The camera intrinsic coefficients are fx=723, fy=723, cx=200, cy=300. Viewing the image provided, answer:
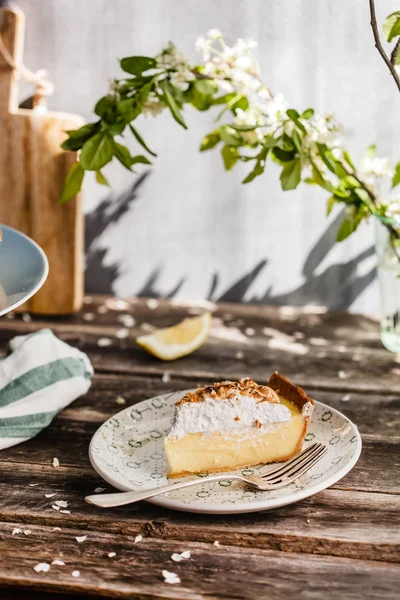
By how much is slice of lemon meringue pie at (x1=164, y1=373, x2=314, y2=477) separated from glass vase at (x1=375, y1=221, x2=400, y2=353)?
19.9 inches

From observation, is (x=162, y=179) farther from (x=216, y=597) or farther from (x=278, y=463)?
(x=216, y=597)

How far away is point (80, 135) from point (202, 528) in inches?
28.4

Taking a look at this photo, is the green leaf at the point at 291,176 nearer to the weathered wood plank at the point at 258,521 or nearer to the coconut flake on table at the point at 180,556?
the weathered wood plank at the point at 258,521

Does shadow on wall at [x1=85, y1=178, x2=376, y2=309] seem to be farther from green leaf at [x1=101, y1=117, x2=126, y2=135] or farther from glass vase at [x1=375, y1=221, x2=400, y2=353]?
green leaf at [x1=101, y1=117, x2=126, y2=135]

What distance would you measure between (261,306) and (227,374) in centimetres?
44

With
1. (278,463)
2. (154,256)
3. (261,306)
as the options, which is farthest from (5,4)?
Answer: (278,463)

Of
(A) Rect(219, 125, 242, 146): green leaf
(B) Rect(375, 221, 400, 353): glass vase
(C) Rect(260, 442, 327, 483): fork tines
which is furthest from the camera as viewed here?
(B) Rect(375, 221, 400, 353): glass vase

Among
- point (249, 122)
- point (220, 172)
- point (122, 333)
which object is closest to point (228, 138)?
point (249, 122)

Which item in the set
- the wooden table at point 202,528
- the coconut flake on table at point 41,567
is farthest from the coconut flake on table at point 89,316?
the coconut flake on table at point 41,567

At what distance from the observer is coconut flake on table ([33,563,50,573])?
2.57 feet

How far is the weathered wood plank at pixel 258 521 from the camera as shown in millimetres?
825

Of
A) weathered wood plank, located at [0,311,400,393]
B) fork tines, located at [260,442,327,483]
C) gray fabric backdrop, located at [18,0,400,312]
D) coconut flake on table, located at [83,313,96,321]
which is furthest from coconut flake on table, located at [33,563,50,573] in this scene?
gray fabric backdrop, located at [18,0,400,312]

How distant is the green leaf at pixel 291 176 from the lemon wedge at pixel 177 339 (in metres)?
0.41

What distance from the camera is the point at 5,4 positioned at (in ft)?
5.55
